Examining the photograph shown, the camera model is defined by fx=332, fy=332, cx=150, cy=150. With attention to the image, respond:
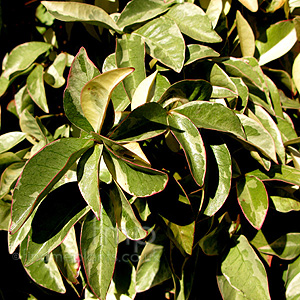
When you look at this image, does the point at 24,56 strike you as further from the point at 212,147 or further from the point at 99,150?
the point at 212,147

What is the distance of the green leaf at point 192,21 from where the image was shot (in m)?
0.83

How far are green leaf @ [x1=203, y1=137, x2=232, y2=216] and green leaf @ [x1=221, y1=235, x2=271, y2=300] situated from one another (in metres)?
0.22

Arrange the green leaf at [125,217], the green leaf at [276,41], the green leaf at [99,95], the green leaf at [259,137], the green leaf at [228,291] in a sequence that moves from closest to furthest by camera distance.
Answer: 1. the green leaf at [99,95]
2. the green leaf at [125,217]
3. the green leaf at [259,137]
4. the green leaf at [228,291]
5. the green leaf at [276,41]

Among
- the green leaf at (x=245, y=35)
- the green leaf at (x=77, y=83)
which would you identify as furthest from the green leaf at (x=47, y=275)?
the green leaf at (x=245, y=35)

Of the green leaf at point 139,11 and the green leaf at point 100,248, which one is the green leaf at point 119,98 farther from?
the green leaf at point 100,248

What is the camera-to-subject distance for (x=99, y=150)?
69cm

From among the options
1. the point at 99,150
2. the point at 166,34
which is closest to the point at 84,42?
the point at 166,34

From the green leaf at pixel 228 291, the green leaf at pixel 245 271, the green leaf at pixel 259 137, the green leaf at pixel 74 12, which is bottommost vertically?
the green leaf at pixel 228 291

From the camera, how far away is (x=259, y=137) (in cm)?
83

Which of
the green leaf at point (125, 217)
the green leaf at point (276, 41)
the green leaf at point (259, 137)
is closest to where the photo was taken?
the green leaf at point (125, 217)

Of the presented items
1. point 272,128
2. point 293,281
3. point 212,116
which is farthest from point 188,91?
point 293,281

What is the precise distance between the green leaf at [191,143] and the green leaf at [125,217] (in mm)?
159

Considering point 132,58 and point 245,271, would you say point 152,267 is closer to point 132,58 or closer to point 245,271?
point 245,271

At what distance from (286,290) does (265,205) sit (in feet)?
1.16
